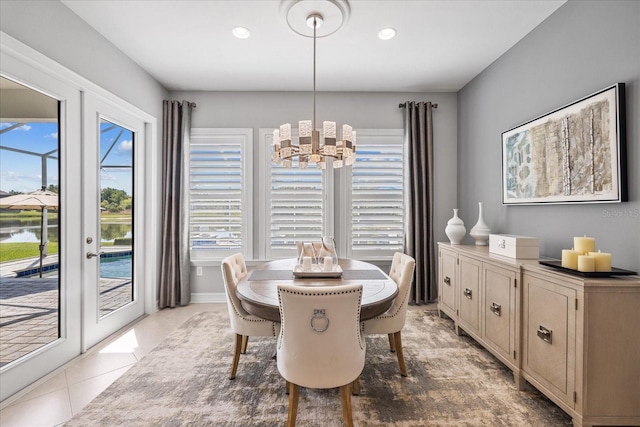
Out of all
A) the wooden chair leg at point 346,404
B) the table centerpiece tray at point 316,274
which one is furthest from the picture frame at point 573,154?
the wooden chair leg at point 346,404

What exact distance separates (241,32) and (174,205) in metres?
2.18

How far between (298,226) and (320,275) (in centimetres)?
179

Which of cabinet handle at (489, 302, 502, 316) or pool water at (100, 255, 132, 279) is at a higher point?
pool water at (100, 255, 132, 279)

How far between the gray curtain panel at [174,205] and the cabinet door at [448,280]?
3.12 meters

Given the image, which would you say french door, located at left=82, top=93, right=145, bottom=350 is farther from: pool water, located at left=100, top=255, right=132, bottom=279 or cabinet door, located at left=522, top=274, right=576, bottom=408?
cabinet door, located at left=522, top=274, right=576, bottom=408

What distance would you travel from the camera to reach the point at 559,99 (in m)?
2.42

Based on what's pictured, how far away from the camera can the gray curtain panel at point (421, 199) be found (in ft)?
12.9

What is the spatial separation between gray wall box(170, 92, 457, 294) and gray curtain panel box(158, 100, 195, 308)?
0.67 ft

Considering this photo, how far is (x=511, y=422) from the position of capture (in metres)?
1.79

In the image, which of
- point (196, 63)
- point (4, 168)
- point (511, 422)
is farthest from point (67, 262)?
point (511, 422)

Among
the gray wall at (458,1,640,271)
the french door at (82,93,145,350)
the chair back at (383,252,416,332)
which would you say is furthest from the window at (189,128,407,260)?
the chair back at (383,252,416,332)

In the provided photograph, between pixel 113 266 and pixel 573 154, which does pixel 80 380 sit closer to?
pixel 113 266

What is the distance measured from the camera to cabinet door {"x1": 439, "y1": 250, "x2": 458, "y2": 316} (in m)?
3.09

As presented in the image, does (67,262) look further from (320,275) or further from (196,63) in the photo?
(196,63)
